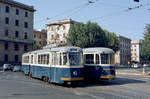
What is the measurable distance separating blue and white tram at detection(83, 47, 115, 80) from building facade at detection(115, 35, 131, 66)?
7892cm

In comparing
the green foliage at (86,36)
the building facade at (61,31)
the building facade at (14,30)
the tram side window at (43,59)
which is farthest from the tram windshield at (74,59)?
the building facade at (61,31)

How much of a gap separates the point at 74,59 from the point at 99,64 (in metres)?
2.74

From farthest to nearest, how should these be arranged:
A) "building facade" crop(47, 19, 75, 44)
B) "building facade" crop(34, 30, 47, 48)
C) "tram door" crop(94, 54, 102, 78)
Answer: "building facade" crop(34, 30, 47, 48), "building facade" crop(47, 19, 75, 44), "tram door" crop(94, 54, 102, 78)

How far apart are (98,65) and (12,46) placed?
3917cm

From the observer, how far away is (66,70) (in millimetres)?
14031

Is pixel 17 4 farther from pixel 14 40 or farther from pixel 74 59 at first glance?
pixel 74 59

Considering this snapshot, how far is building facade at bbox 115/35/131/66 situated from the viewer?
95.1m

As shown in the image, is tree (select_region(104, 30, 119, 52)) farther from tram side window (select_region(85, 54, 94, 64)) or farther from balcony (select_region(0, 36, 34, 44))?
tram side window (select_region(85, 54, 94, 64))

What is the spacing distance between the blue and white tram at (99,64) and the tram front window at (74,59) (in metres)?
2.42

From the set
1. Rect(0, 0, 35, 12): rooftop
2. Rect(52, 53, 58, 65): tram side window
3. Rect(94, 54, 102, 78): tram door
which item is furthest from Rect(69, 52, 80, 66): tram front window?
Answer: Rect(0, 0, 35, 12): rooftop

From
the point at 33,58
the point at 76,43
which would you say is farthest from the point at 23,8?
the point at 33,58

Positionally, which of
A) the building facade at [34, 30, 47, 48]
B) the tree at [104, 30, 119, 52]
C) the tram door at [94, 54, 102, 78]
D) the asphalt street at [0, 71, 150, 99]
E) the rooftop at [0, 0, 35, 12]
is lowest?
the asphalt street at [0, 71, 150, 99]

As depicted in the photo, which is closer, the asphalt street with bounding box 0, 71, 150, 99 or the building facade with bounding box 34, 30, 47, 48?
the asphalt street with bounding box 0, 71, 150, 99

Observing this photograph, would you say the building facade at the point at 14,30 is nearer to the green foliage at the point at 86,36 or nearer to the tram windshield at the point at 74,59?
the green foliage at the point at 86,36
